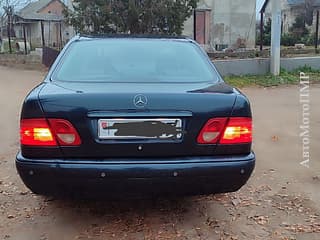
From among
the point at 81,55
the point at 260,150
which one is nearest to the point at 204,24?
the point at 260,150

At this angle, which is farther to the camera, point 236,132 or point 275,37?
point 275,37

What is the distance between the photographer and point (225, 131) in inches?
127

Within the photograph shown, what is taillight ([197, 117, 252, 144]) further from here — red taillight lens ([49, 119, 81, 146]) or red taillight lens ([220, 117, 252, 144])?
red taillight lens ([49, 119, 81, 146])

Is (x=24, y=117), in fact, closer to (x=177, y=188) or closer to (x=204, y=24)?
(x=177, y=188)

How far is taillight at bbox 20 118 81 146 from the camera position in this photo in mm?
3109

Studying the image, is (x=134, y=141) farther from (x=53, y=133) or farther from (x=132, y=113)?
(x=53, y=133)

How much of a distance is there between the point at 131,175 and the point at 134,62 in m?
1.24

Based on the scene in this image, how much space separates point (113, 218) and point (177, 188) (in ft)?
2.71

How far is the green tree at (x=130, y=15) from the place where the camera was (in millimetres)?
14781

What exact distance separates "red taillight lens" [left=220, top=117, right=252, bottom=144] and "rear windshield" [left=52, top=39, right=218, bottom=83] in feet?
2.00

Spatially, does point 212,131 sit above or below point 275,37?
below

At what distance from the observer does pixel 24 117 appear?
10.4ft

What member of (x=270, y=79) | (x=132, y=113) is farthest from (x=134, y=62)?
(x=270, y=79)

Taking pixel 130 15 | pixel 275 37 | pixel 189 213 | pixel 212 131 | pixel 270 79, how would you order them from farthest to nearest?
pixel 130 15 < pixel 275 37 < pixel 270 79 < pixel 189 213 < pixel 212 131
